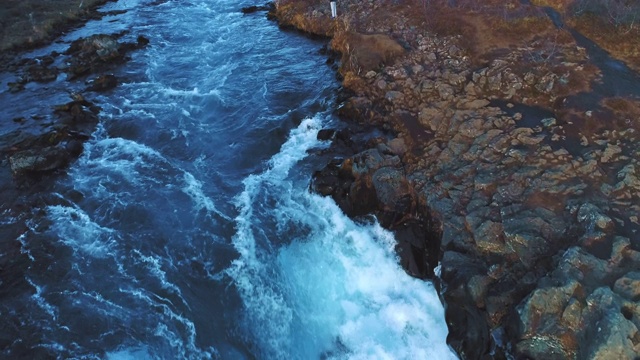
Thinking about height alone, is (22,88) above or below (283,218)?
above

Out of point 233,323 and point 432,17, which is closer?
point 233,323

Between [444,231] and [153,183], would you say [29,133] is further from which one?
[444,231]

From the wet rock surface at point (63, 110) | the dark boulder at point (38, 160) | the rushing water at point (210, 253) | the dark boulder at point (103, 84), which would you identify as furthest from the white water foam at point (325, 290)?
the dark boulder at point (103, 84)

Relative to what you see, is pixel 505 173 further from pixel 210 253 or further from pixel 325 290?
pixel 210 253

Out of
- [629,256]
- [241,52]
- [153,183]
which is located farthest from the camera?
[241,52]

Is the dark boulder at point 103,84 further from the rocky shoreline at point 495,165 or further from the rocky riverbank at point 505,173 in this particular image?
the rocky riverbank at point 505,173

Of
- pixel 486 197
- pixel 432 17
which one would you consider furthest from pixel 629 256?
pixel 432 17

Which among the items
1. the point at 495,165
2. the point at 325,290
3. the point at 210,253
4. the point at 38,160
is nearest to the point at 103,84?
the point at 38,160

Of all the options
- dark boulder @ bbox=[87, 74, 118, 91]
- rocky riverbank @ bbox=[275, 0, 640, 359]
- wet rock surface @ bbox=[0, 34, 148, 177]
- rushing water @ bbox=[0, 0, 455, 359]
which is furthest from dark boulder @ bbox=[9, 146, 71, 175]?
rocky riverbank @ bbox=[275, 0, 640, 359]

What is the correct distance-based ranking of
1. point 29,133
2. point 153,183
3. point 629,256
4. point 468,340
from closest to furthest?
point 629,256
point 468,340
point 153,183
point 29,133
